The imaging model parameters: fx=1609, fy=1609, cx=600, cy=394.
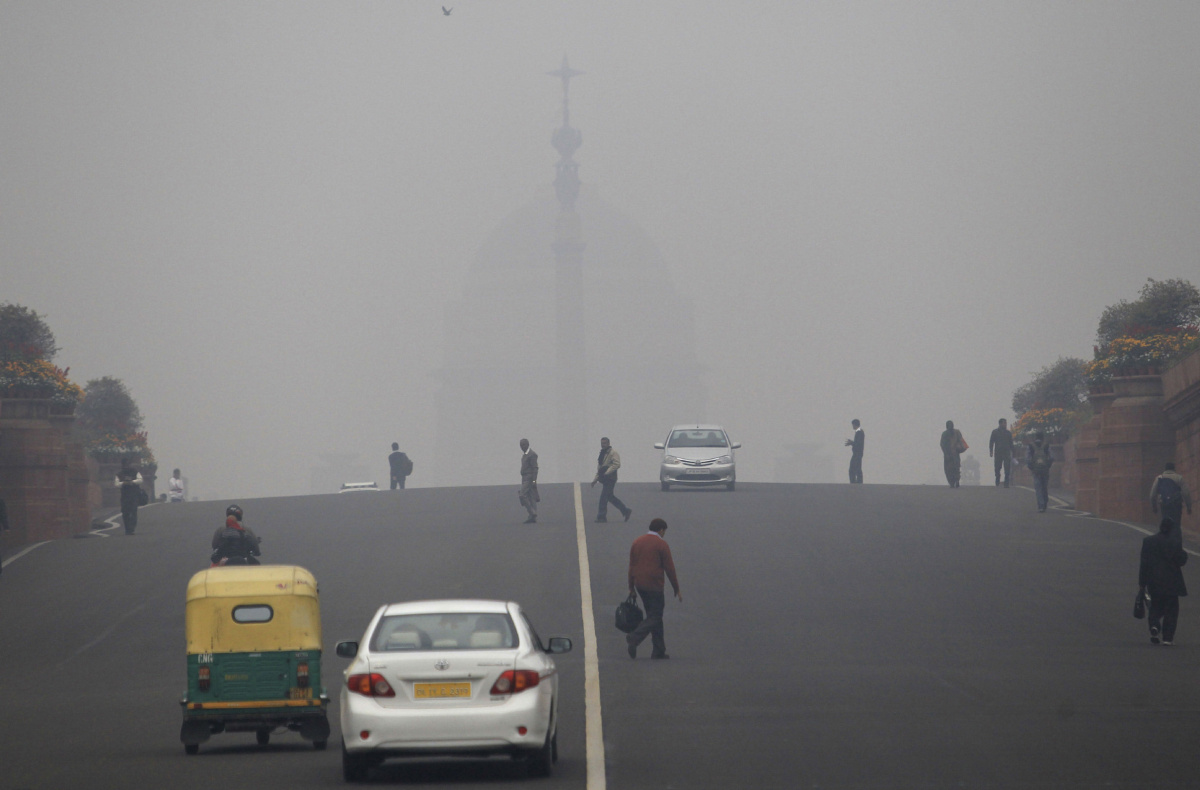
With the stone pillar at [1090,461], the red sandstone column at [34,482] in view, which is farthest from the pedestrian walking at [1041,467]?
the red sandstone column at [34,482]

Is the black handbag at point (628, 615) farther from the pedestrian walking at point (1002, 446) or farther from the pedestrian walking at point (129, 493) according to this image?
the pedestrian walking at point (1002, 446)

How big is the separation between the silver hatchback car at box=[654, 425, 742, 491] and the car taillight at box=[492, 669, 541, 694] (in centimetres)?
2881

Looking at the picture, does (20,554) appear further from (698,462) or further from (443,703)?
(443,703)

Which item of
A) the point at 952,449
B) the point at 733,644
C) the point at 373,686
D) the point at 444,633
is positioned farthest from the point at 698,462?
the point at 373,686

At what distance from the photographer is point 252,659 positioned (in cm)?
1449

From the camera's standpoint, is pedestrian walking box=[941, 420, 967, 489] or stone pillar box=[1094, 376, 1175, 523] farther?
pedestrian walking box=[941, 420, 967, 489]

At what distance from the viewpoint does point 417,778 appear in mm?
12547

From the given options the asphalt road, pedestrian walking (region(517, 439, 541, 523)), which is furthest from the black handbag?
pedestrian walking (region(517, 439, 541, 523))

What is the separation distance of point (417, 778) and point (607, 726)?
8.75ft

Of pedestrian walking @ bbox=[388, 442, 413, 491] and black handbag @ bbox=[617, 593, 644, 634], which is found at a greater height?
pedestrian walking @ bbox=[388, 442, 413, 491]

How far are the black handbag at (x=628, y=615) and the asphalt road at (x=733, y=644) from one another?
0.47 metres

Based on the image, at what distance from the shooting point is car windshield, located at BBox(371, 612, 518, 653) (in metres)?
12.2

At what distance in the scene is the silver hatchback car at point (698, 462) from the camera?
41188 mm

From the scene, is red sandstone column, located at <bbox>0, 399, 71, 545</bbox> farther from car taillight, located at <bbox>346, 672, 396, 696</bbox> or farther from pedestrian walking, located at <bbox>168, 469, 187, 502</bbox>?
car taillight, located at <bbox>346, 672, 396, 696</bbox>
